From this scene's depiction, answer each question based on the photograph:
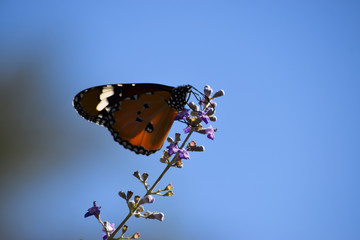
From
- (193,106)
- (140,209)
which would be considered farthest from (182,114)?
(140,209)

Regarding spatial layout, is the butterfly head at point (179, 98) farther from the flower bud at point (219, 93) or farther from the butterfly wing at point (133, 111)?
the flower bud at point (219, 93)

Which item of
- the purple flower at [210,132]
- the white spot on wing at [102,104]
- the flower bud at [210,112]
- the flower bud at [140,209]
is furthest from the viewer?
the white spot on wing at [102,104]

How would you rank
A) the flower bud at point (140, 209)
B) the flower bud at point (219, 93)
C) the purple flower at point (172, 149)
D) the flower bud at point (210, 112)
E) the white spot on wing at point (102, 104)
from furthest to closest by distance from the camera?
the white spot on wing at point (102, 104) → the flower bud at point (219, 93) → the flower bud at point (210, 112) → the flower bud at point (140, 209) → the purple flower at point (172, 149)

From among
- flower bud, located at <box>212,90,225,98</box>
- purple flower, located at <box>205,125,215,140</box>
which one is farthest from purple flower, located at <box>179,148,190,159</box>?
flower bud, located at <box>212,90,225,98</box>

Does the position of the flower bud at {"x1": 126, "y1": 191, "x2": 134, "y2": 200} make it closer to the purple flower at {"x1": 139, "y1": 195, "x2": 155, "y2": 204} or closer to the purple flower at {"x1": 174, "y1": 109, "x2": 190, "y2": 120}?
the purple flower at {"x1": 139, "y1": 195, "x2": 155, "y2": 204}

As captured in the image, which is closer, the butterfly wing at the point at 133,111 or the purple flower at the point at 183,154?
the purple flower at the point at 183,154

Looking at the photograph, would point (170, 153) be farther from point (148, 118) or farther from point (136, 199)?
point (148, 118)

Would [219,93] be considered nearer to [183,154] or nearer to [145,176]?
[183,154]

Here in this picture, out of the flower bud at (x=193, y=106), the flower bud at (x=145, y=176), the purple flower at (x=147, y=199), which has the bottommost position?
the purple flower at (x=147, y=199)

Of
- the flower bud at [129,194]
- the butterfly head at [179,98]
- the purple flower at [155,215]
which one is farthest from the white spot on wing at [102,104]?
the purple flower at [155,215]

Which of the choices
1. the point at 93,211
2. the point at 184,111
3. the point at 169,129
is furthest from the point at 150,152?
the point at 93,211
